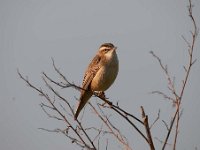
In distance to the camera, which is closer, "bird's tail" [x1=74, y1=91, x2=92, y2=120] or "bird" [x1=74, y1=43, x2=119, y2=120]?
"bird" [x1=74, y1=43, x2=119, y2=120]

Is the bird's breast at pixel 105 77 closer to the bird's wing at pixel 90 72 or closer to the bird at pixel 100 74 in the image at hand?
the bird at pixel 100 74

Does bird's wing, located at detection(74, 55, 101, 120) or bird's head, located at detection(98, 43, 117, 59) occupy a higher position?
bird's head, located at detection(98, 43, 117, 59)

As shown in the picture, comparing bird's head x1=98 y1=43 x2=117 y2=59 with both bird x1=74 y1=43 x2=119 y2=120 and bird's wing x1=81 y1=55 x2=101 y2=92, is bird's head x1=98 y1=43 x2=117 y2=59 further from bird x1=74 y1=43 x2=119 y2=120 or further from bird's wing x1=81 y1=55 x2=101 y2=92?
bird's wing x1=81 y1=55 x2=101 y2=92

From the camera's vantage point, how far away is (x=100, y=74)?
7656 mm

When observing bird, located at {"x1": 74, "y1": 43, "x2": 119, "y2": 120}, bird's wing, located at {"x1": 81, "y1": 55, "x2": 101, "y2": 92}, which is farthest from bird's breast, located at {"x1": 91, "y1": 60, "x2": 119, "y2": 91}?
bird's wing, located at {"x1": 81, "y1": 55, "x2": 101, "y2": 92}

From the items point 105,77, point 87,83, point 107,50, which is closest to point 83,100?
point 87,83

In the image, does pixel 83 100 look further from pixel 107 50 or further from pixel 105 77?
pixel 107 50

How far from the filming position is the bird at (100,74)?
758 cm

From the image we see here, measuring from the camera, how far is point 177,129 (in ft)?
14.6

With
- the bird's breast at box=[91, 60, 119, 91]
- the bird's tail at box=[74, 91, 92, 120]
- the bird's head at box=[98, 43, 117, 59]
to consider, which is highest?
Answer: the bird's head at box=[98, 43, 117, 59]

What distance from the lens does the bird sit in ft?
24.9

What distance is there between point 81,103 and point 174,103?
3.26 meters

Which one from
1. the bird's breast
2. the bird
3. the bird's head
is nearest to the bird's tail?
the bird

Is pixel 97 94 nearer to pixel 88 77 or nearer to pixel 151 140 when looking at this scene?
pixel 88 77
